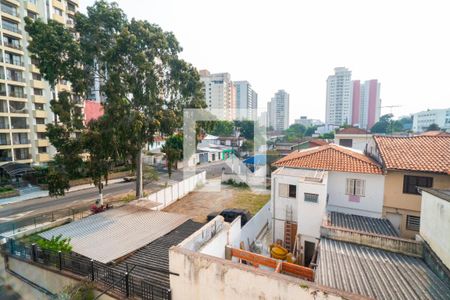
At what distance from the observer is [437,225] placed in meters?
6.95

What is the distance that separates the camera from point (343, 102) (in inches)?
4304

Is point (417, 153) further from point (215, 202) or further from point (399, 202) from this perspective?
point (215, 202)

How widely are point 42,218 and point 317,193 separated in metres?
18.9

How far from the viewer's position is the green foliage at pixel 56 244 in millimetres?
8656

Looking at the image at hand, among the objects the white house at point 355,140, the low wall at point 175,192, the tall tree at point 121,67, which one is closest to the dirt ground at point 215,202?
the low wall at point 175,192

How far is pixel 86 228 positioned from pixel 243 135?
60.1 meters

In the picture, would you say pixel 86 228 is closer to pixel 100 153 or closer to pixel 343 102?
pixel 100 153

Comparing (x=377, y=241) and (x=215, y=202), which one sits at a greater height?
(x=377, y=241)

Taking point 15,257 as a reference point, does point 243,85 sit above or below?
above

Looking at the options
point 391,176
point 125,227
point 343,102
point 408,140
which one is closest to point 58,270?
point 125,227

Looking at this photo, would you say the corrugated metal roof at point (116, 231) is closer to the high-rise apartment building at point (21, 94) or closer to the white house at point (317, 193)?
the white house at point (317, 193)

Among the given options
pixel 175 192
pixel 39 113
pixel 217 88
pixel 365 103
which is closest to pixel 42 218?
pixel 175 192

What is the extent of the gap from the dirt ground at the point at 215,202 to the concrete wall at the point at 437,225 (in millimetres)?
11371

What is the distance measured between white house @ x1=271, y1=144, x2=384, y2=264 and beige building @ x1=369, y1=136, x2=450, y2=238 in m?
0.47
